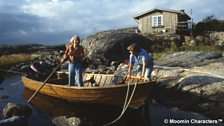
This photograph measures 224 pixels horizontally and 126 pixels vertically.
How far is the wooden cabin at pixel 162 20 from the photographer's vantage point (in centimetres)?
4281

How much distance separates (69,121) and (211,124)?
16.5 feet

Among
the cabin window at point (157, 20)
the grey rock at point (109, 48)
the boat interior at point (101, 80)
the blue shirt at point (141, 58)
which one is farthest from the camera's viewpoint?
the cabin window at point (157, 20)

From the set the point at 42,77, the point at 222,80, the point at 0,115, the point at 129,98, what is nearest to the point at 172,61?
the point at 222,80

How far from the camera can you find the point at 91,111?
48.5 feet

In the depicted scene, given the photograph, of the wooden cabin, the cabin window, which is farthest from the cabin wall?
the cabin window

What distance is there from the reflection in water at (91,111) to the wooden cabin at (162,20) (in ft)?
92.1

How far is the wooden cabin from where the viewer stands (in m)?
42.8

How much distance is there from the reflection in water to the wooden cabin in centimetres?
2806

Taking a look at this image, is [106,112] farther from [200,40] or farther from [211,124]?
[200,40]

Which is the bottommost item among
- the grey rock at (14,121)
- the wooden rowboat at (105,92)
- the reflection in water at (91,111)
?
the reflection in water at (91,111)

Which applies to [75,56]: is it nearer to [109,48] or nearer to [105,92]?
[105,92]

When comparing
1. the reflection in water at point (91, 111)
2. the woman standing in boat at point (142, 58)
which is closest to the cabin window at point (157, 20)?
the reflection in water at point (91, 111)

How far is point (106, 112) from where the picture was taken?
14.5m

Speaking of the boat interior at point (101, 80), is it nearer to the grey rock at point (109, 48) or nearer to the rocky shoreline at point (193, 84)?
the rocky shoreline at point (193, 84)
